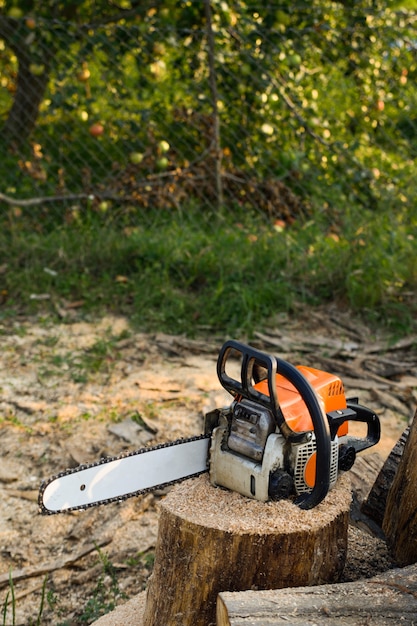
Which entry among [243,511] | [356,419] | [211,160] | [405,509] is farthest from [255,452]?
[211,160]

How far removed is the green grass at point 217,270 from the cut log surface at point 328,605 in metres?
3.02

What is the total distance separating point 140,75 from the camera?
18.9 ft

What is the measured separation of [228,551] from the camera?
1684 millimetres

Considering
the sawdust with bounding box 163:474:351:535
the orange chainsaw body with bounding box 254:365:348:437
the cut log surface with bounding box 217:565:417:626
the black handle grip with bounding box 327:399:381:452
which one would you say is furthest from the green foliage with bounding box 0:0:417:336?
the cut log surface with bounding box 217:565:417:626

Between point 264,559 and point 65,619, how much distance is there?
922 mm

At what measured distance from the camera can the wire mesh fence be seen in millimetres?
5480

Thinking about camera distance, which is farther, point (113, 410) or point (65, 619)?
point (113, 410)

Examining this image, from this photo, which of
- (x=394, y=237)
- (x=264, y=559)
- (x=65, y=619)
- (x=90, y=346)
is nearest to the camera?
(x=264, y=559)

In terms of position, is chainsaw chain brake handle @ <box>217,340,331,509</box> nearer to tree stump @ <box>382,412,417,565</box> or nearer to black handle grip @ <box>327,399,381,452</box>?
black handle grip @ <box>327,399,381,452</box>

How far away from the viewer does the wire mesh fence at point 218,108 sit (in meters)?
5.48

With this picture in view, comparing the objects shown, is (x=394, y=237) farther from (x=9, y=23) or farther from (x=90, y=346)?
(x=9, y=23)

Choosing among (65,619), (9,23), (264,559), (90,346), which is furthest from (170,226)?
(264,559)

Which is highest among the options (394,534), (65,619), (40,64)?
(40,64)

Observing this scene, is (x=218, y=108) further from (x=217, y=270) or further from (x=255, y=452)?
(x=255, y=452)
